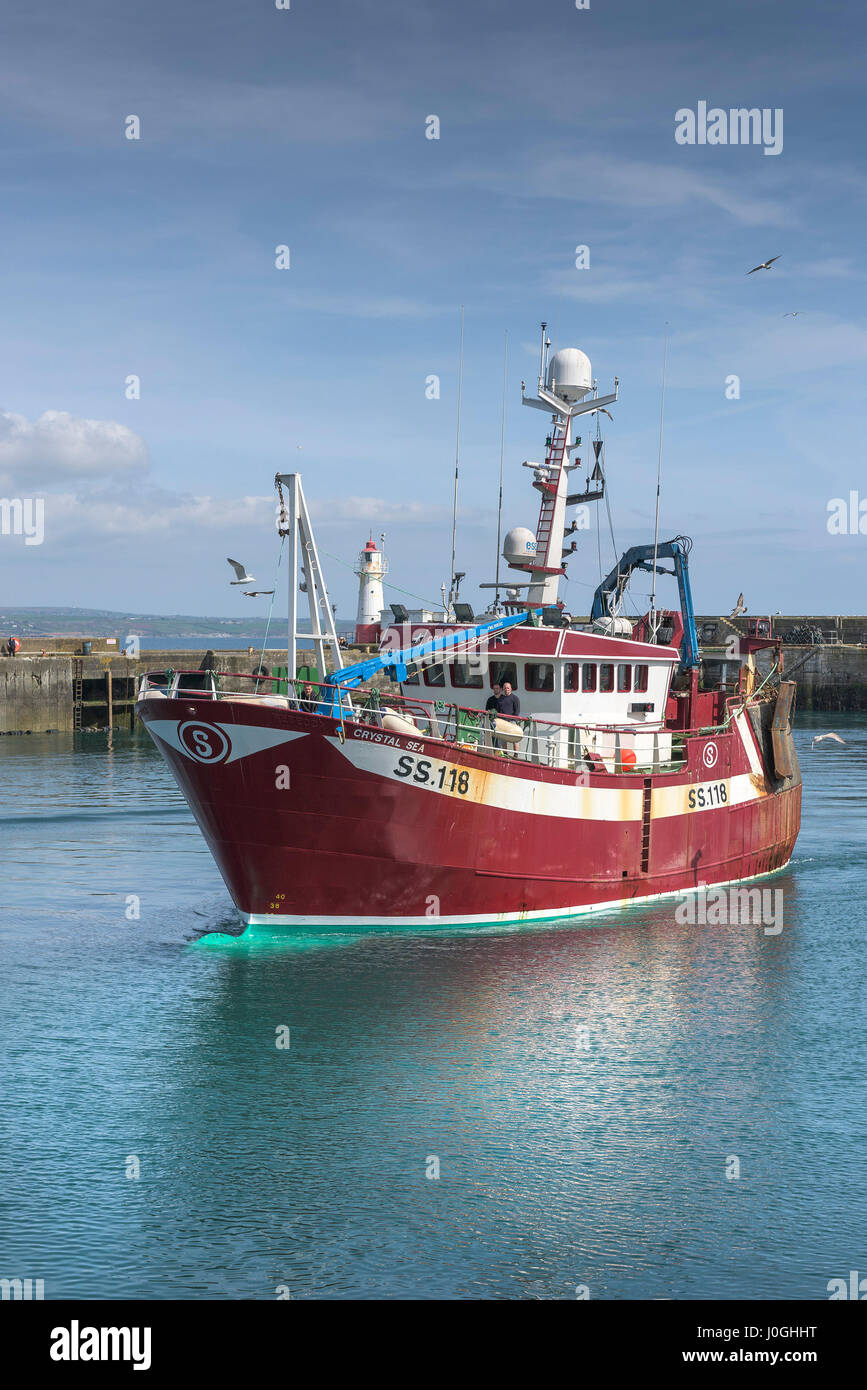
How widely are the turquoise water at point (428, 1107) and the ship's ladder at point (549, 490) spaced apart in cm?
851

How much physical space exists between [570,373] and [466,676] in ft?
25.8

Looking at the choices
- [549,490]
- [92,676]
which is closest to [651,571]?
[549,490]

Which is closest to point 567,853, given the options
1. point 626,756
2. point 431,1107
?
point 626,756

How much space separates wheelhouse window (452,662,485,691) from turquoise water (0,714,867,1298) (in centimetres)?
552

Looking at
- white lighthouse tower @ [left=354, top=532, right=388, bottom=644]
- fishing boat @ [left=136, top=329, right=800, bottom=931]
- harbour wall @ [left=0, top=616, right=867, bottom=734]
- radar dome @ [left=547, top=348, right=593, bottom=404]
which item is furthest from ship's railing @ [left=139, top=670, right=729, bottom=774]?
white lighthouse tower @ [left=354, top=532, right=388, bottom=644]

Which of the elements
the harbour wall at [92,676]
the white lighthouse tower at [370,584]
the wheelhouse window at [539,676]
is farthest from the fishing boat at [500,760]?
the white lighthouse tower at [370,584]

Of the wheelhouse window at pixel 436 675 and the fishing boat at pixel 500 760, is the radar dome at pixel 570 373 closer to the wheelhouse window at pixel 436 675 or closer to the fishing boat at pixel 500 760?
the fishing boat at pixel 500 760

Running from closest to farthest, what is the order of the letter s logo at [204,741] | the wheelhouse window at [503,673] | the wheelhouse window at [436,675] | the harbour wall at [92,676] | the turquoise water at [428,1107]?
the turquoise water at [428,1107] → the letter s logo at [204,741] → the wheelhouse window at [503,673] → the wheelhouse window at [436,675] → the harbour wall at [92,676]

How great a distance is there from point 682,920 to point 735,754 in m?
5.16

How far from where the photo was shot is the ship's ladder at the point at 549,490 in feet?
93.7

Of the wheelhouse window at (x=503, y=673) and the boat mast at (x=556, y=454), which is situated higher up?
the boat mast at (x=556, y=454)

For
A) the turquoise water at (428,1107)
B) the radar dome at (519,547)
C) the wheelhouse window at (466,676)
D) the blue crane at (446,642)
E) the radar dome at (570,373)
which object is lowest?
the turquoise water at (428,1107)

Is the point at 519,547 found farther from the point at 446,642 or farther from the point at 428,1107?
the point at 428,1107

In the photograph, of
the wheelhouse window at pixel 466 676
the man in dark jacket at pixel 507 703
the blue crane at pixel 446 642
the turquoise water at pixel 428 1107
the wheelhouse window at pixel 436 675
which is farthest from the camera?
the wheelhouse window at pixel 436 675
